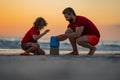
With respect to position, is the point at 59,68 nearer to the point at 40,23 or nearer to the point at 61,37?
the point at 61,37

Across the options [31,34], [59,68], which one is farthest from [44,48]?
[59,68]

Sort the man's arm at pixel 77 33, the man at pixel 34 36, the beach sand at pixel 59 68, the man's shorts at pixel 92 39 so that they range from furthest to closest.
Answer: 1. the man at pixel 34 36
2. the man's shorts at pixel 92 39
3. the man's arm at pixel 77 33
4. the beach sand at pixel 59 68

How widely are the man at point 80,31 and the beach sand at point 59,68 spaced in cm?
269

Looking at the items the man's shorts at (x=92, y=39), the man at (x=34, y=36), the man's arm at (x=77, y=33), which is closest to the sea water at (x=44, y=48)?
the man at (x=34, y=36)

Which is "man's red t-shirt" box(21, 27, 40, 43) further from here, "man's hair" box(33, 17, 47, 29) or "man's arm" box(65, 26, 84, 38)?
"man's arm" box(65, 26, 84, 38)

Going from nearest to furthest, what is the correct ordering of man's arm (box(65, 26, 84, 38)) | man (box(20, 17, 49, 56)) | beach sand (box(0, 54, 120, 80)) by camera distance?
1. beach sand (box(0, 54, 120, 80))
2. man's arm (box(65, 26, 84, 38))
3. man (box(20, 17, 49, 56))

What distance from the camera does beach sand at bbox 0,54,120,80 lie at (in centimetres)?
371

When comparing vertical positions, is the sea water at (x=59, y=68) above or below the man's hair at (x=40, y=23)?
below

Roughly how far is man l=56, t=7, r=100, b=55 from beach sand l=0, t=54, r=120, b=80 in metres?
2.69

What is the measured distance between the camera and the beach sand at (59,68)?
3.71m

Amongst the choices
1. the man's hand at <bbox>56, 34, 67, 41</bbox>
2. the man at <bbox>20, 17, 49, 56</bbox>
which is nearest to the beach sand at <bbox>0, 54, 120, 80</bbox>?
the man's hand at <bbox>56, 34, 67, 41</bbox>

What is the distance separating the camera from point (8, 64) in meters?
4.21

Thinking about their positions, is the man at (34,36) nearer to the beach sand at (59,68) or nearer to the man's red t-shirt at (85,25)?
the man's red t-shirt at (85,25)

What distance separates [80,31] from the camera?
7246 millimetres
